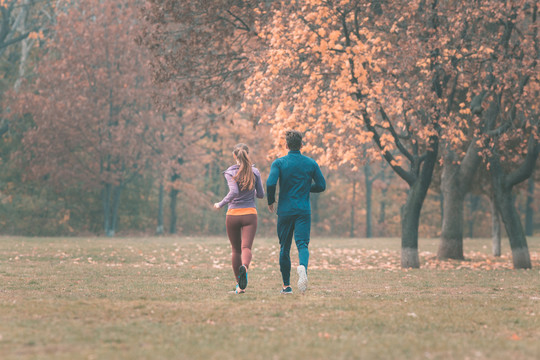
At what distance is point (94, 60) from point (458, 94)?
71.1 ft

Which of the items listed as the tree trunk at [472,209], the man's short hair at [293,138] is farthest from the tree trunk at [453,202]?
the tree trunk at [472,209]

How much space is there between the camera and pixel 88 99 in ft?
121

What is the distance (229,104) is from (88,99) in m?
15.9

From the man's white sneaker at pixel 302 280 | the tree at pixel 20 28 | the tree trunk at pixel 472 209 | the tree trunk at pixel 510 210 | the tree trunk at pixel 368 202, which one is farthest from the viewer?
the tree trunk at pixel 472 209

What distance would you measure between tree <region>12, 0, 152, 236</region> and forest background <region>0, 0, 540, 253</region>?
0.09 m

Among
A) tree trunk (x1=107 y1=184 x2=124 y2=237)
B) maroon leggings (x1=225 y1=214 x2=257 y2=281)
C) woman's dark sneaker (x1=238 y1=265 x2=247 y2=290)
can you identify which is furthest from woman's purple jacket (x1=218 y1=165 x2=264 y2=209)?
tree trunk (x1=107 y1=184 x2=124 y2=237)

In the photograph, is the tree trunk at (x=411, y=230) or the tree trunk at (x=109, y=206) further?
the tree trunk at (x=109, y=206)

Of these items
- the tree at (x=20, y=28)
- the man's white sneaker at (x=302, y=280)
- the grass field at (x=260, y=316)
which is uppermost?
the tree at (x=20, y=28)

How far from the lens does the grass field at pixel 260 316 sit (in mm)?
6332

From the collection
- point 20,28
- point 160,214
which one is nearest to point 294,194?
point 20,28

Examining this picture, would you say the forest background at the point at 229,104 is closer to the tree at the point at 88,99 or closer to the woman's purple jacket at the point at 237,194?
the tree at the point at 88,99

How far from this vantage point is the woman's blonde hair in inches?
402

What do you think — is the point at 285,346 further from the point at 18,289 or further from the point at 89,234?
the point at 89,234

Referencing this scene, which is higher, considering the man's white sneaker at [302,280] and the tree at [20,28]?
the tree at [20,28]
